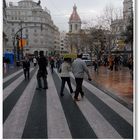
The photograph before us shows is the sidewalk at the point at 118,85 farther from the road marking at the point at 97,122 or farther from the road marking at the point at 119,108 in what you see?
the road marking at the point at 97,122

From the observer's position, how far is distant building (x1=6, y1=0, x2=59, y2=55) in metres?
105

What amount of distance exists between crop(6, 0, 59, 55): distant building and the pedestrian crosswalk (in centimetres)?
8762

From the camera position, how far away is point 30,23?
117 metres

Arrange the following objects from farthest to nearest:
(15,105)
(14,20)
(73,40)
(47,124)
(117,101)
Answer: (14,20)
(73,40)
(117,101)
(15,105)
(47,124)

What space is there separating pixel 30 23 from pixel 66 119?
365ft

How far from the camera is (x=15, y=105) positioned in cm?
1047

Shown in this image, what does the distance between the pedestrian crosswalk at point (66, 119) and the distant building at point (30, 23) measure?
8762cm

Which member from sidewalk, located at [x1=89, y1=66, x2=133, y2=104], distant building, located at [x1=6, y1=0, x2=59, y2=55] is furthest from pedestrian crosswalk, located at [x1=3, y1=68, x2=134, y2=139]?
distant building, located at [x1=6, y1=0, x2=59, y2=55]

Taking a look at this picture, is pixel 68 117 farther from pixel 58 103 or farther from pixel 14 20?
pixel 14 20

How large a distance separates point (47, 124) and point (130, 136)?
78.0 inches

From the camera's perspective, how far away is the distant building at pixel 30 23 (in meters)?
105

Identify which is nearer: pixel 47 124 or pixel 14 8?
pixel 47 124

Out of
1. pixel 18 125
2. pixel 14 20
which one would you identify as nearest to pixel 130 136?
pixel 18 125

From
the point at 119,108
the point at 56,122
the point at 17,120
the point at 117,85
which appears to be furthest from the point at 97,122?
the point at 117,85
